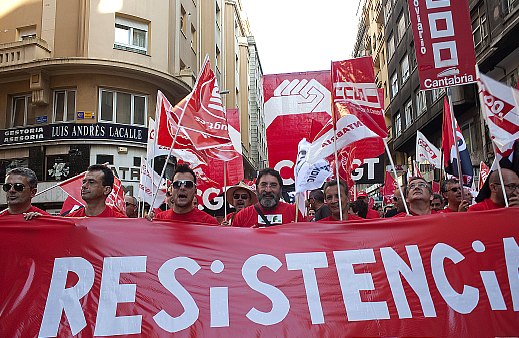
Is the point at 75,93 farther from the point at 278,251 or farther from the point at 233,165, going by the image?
the point at 278,251

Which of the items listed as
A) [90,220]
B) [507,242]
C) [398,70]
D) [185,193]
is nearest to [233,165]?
[185,193]

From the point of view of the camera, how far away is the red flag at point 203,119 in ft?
18.9

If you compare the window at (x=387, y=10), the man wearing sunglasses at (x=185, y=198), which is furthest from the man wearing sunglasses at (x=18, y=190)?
the window at (x=387, y=10)

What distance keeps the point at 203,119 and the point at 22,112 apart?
15.7 meters

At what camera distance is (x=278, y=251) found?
3850mm

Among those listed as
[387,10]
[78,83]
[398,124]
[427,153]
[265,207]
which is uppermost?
[387,10]

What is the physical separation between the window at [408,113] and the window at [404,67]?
1566 mm

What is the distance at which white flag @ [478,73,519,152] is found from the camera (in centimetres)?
443

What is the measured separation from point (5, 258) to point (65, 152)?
48.7ft

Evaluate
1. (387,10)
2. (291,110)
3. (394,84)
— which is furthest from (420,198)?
(387,10)

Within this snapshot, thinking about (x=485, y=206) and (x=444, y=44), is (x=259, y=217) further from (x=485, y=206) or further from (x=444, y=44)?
(x=444, y=44)

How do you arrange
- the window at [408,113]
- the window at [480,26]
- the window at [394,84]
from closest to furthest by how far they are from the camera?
the window at [480,26] < the window at [408,113] < the window at [394,84]

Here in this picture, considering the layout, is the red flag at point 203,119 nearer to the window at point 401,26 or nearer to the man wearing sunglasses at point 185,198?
the man wearing sunglasses at point 185,198

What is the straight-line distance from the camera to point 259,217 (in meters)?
5.29
